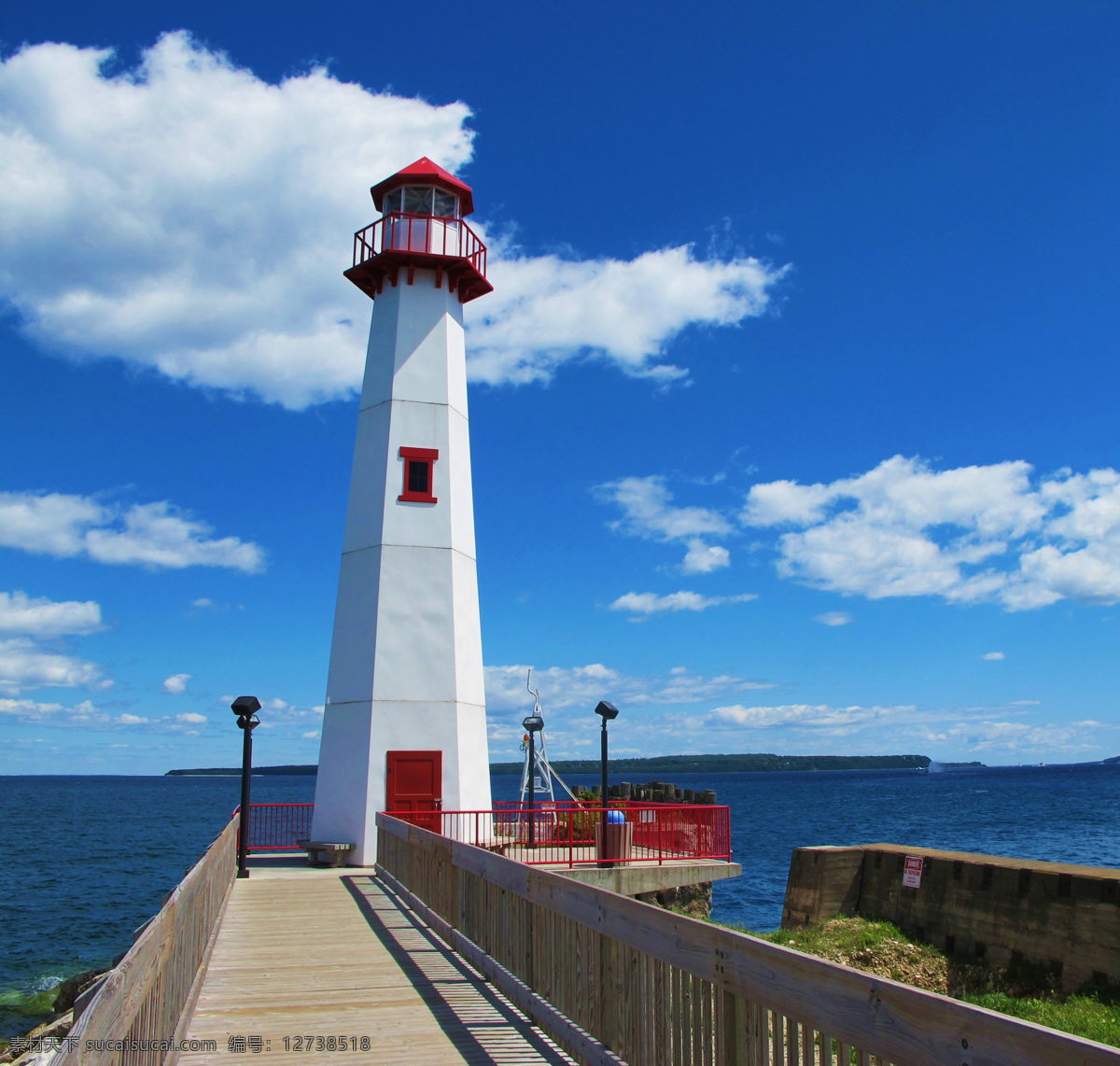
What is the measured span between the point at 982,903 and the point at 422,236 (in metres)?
17.8

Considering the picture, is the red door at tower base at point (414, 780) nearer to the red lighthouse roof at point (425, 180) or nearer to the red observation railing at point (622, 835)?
the red observation railing at point (622, 835)

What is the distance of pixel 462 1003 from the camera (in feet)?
27.1

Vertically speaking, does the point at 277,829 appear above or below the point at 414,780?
below

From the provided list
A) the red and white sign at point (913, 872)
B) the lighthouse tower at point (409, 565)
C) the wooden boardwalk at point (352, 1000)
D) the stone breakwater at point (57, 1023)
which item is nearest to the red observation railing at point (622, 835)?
the lighthouse tower at point (409, 565)

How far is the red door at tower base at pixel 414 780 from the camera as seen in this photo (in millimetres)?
19641

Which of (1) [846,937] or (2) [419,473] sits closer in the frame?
(1) [846,937]

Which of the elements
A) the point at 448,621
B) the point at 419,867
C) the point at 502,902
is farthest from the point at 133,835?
the point at 502,902

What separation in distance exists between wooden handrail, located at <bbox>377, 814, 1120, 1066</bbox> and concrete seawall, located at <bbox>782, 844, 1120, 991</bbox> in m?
10.5

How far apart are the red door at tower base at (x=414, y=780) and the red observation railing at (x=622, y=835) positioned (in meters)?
0.36

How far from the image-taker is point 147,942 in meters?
4.95

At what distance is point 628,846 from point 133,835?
54.3 meters

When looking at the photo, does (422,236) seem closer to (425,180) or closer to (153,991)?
(425,180)

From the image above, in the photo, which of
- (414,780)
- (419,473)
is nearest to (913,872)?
(414,780)

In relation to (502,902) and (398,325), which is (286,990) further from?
(398,325)
